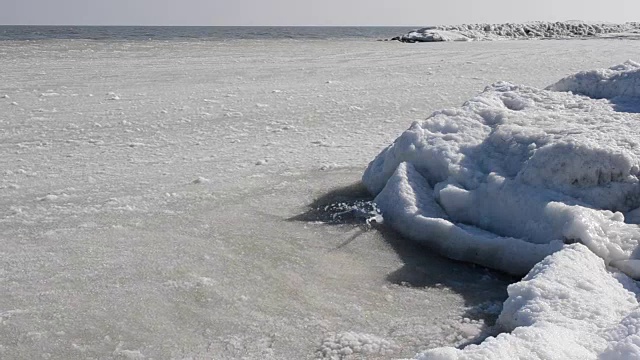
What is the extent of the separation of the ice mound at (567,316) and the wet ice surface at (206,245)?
0.21m

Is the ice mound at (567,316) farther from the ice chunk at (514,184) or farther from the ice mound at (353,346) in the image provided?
the ice mound at (353,346)

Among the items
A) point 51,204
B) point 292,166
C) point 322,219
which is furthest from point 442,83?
point 51,204

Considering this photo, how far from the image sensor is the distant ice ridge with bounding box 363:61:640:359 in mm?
1723

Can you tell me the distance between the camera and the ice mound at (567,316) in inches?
59.1

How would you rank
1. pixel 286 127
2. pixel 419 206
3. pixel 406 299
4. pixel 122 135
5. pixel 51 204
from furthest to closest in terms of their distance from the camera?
pixel 286 127
pixel 122 135
pixel 51 204
pixel 419 206
pixel 406 299

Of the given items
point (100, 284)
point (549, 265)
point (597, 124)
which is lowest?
point (100, 284)

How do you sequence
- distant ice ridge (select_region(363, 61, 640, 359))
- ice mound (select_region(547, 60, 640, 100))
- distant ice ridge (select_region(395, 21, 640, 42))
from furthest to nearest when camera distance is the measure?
distant ice ridge (select_region(395, 21, 640, 42)) < ice mound (select_region(547, 60, 640, 100)) < distant ice ridge (select_region(363, 61, 640, 359))

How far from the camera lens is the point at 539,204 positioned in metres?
2.54

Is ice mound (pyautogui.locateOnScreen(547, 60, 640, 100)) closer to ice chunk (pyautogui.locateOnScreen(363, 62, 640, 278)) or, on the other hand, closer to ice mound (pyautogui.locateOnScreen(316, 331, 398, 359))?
ice chunk (pyautogui.locateOnScreen(363, 62, 640, 278))

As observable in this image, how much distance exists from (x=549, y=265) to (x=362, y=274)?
0.69 metres

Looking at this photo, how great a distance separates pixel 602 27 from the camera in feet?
99.2

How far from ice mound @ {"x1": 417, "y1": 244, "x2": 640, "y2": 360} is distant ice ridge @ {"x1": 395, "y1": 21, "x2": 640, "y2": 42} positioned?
886 inches

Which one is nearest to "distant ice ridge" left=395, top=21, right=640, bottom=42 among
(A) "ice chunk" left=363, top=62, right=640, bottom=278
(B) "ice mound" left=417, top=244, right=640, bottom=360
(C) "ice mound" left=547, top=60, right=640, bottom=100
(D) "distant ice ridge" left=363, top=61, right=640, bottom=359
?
(C) "ice mound" left=547, top=60, right=640, bottom=100

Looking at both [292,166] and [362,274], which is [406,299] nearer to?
[362,274]
